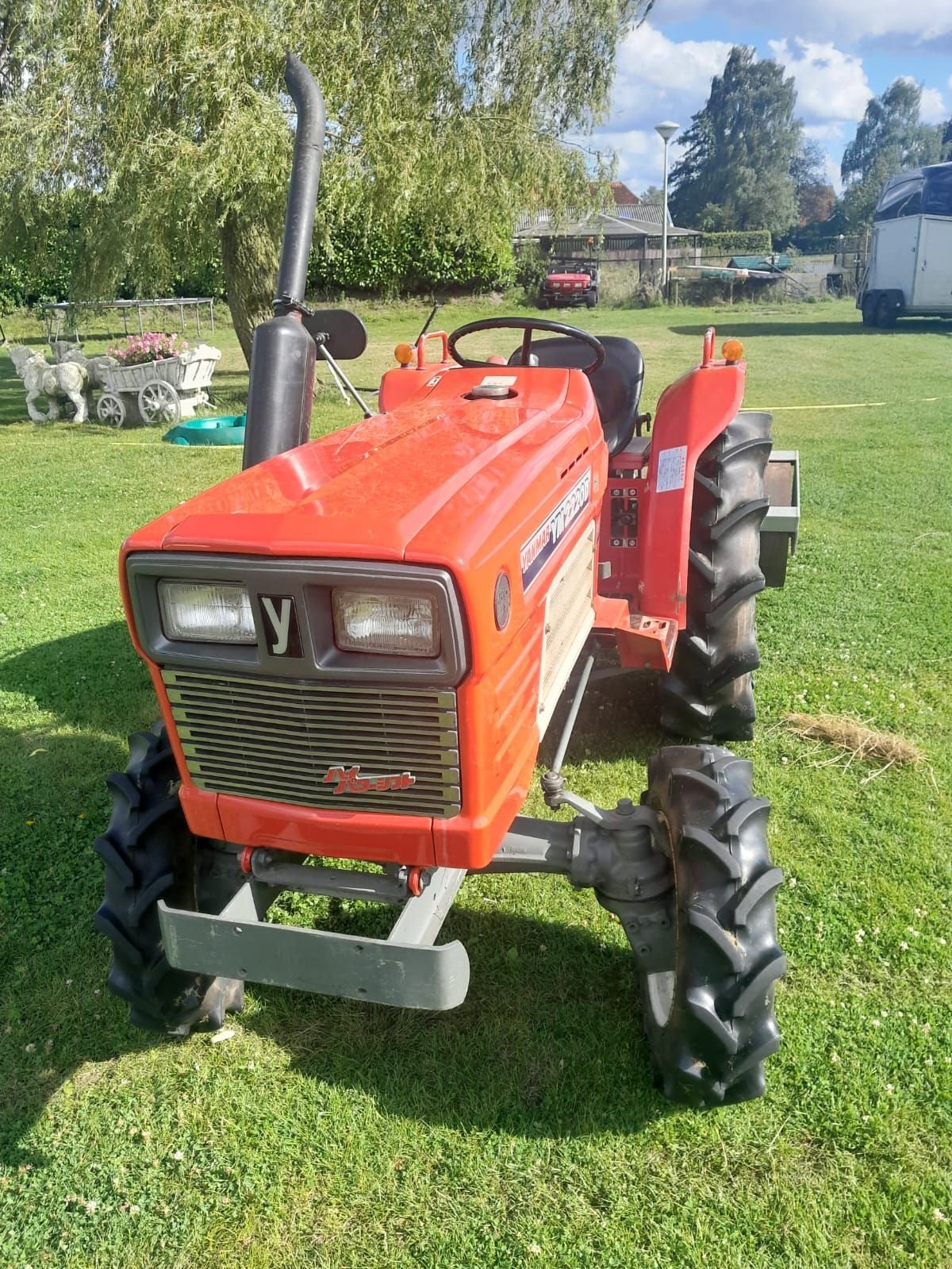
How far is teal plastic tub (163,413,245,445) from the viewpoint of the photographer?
10555mm

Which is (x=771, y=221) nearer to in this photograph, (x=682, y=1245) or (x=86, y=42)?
(x=86, y=42)

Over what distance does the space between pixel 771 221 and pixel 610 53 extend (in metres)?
66.1

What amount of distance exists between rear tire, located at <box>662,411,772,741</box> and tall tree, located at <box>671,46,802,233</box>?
7597cm

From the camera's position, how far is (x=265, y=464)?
96.1 inches

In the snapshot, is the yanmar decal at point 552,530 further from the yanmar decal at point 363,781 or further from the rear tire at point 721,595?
the rear tire at point 721,595

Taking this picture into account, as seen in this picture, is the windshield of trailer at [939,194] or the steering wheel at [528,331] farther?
the windshield of trailer at [939,194]

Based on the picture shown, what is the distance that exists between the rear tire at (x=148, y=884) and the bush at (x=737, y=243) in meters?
35.7

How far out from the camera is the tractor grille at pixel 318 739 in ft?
6.31

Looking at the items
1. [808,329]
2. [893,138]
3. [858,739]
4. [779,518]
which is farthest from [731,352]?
[893,138]

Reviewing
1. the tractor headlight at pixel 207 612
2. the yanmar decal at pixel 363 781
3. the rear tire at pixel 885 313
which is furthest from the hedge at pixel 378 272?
the yanmar decal at pixel 363 781

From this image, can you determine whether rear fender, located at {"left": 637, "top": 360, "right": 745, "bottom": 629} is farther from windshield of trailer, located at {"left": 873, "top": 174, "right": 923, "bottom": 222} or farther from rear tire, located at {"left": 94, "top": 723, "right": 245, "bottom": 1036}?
windshield of trailer, located at {"left": 873, "top": 174, "right": 923, "bottom": 222}

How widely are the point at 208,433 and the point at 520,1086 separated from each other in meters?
9.13

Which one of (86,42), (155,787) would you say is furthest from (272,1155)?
(86,42)

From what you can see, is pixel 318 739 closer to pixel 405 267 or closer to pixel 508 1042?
pixel 508 1042
